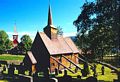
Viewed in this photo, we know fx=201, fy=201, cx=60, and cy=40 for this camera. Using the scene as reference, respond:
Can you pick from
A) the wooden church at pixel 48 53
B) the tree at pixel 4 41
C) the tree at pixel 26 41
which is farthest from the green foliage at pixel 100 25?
the tree at pixel 4 41

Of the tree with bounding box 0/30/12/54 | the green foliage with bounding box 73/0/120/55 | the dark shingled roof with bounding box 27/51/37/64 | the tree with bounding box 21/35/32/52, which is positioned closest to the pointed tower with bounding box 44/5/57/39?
the dark shingled roof with bounding box 27/51/37/64

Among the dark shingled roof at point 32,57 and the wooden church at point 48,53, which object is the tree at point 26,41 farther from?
the dark shingled roof at point 32,57

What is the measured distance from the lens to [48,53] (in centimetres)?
3597

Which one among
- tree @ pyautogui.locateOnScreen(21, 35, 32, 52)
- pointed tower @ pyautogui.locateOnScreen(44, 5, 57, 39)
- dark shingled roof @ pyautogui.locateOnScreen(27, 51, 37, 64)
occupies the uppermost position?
tree @ pyautogui.locateOnScreen(21, 35, 32, 52)

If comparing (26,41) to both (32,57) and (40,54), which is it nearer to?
(40,54)


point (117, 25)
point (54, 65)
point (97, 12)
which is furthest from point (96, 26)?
point (54, 65)

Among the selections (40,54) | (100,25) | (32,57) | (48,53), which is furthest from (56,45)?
(100,25)

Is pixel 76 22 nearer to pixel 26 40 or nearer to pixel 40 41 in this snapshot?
pixel 40 41

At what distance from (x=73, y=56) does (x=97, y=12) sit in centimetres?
1951

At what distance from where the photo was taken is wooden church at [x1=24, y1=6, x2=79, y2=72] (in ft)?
118

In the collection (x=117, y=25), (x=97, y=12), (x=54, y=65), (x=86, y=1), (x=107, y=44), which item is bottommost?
(x=54, y=65)

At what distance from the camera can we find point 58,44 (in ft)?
135

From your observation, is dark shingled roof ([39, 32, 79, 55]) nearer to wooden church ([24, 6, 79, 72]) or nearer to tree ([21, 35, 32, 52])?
wooden church ([24, 6, 79, 72])

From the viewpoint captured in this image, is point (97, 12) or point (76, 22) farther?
point (76, 22)
